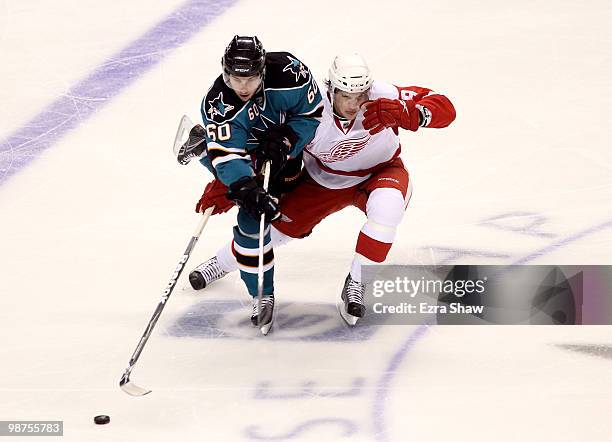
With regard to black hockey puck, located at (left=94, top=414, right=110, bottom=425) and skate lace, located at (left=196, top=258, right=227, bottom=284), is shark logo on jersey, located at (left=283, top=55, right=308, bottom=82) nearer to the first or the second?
skate lace, located at (left=196, top=258, right=227, bottom=284)

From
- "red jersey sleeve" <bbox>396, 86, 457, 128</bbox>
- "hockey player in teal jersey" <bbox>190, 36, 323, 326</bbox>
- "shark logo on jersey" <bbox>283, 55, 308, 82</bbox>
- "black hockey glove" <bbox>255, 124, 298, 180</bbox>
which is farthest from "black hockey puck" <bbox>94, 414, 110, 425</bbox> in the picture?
"red jersey sleeve" <bbox>396, 86, 457, 128</bbox>

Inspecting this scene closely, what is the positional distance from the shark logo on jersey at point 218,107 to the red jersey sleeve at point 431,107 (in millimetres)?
733

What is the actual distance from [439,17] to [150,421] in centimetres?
398

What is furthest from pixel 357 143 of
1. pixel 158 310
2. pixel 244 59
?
pixel 158 310

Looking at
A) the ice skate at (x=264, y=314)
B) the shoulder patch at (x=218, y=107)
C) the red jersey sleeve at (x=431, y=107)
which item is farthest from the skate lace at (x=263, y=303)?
the red jersey sleeve at (x=431, y=107)

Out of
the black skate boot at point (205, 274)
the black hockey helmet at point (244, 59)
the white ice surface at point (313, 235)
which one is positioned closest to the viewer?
the white ice surface at point (313, 235)

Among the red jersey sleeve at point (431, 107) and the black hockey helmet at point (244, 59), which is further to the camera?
the red jersey sleeve at point (431, 107)

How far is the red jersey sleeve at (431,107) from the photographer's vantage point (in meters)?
4.54

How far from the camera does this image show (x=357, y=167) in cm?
470

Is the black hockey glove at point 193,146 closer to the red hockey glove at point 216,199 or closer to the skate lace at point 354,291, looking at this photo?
the red hockey glove at point 216,199

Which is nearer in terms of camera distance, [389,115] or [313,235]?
[389,115]

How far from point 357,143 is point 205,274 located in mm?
809

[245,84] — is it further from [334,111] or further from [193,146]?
[193,146]

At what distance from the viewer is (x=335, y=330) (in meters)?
4.55
